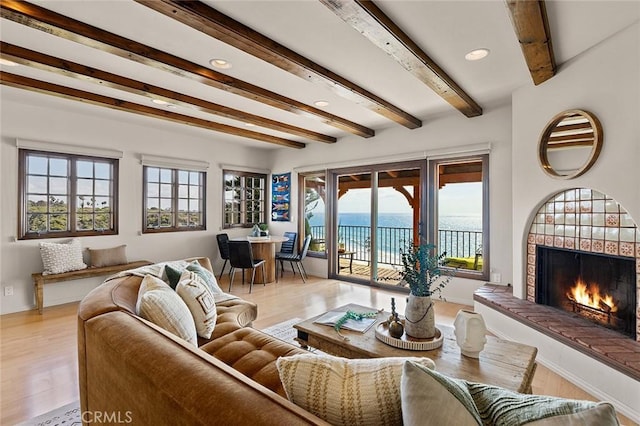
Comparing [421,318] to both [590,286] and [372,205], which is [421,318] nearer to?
[590,286]

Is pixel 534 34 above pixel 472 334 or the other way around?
above

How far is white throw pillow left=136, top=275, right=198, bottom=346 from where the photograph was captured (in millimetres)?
1612

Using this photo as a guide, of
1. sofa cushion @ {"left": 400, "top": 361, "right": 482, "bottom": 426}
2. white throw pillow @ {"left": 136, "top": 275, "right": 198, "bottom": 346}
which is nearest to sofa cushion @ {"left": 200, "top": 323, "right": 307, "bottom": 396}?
white throw pillow @ {"left": 136, "top": 275, "right": 198, "bottom": 346}

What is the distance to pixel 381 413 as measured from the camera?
0.83 metres

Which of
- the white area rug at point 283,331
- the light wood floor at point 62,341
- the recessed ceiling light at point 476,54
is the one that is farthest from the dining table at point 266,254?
the recessed ceiling light at point 476,54

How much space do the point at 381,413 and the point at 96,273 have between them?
4458mm

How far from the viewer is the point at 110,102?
3.68 metres

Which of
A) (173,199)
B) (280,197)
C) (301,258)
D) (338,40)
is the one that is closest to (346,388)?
(338,40)

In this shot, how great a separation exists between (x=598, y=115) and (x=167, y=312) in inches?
130

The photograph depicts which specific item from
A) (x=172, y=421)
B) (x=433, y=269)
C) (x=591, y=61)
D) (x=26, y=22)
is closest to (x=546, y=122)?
(x=591, y=61)

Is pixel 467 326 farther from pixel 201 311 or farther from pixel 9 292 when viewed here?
pixel 9 292

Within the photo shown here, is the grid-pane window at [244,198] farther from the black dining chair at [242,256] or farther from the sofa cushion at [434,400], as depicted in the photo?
the sofa cushion at [434,400]

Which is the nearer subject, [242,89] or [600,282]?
[600,282]

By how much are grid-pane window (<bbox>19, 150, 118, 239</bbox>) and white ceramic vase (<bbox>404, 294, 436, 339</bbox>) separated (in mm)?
4480
